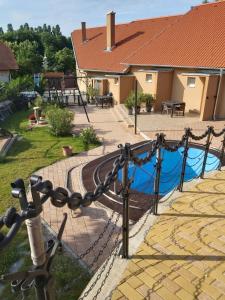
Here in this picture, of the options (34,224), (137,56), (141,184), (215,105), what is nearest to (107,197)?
(141,184)

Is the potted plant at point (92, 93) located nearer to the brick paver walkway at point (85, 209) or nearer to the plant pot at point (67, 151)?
the brick paver walkway at point (85, 209)

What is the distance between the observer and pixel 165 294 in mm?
3648

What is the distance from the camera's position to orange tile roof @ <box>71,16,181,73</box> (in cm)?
2514

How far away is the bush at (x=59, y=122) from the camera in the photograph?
1484cm

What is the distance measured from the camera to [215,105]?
1686 cm

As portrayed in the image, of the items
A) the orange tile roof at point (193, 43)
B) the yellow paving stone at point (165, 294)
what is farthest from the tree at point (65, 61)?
the yellow paving stone at point (165, 294)

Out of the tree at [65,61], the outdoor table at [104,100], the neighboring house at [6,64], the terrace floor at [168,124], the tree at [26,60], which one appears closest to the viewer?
the terrace floor at [168,124]

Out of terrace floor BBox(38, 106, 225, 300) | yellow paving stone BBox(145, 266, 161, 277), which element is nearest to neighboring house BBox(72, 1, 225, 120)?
terrace floor BBox(38, 106, 225, 300)

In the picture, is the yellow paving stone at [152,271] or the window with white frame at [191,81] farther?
the window with white frame at [191,81]

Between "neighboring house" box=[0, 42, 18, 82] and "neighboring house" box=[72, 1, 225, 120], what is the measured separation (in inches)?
495

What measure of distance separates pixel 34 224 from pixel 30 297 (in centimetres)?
327

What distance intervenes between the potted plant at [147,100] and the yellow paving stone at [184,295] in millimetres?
16994

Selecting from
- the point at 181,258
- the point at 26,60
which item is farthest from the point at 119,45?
the point at 181,258

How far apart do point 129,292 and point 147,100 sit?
17114mm
